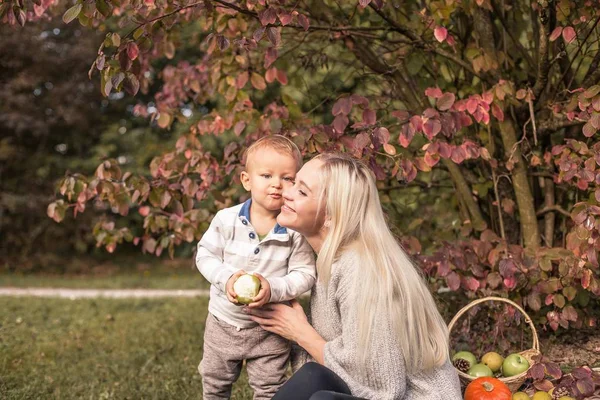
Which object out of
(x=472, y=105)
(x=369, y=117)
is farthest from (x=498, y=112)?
(x=369, y=117)

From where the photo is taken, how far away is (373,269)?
8.24 feet

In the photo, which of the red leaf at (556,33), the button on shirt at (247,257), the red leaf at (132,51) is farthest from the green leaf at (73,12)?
the red leaf at (556,33)

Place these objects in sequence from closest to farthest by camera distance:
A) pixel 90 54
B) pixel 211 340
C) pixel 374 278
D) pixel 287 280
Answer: pixel 374 278, pixel 287 280, pixel 211 340, pixel 90 54

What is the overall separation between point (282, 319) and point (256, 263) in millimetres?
276

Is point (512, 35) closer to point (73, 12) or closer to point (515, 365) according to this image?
point (515, 365)

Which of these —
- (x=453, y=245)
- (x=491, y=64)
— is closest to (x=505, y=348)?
(x=453, y=245)

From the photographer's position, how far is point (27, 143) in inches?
566

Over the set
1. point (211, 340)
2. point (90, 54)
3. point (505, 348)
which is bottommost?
point (505, 348)

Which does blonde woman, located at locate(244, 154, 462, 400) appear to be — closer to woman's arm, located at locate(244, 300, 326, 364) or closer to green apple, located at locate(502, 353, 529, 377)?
woman's arm, located at locate(244, 300, 326, 364)

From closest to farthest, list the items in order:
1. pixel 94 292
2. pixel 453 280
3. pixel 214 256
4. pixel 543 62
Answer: pixel 214 256, pixel 453 280, pixel 543 62, pixel 94 292

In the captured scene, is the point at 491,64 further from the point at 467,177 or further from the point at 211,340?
the point at 211,340

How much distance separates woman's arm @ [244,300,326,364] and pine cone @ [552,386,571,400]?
120 centimetres

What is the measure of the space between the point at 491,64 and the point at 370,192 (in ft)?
5.18

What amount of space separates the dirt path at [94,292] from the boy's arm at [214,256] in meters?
6.79
